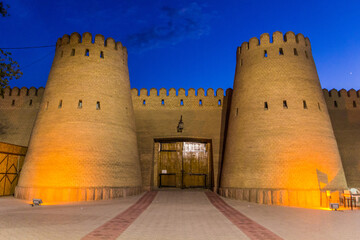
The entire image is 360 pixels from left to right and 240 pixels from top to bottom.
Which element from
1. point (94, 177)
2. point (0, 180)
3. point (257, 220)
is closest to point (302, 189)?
point (257, 220)

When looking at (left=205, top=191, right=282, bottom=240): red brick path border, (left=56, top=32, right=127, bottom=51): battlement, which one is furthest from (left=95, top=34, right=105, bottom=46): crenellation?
(left=205, top=191, right=282, bottom=240): red brick path border

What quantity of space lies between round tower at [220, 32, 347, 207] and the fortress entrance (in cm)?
427

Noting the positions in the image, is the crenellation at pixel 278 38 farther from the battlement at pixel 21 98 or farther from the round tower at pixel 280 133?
the battlement at pixel 21 98

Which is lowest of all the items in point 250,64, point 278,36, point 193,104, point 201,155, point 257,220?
point 257,220

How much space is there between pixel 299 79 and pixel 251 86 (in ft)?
8.66

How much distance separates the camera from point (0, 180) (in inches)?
641

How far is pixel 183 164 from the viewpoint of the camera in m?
20.7

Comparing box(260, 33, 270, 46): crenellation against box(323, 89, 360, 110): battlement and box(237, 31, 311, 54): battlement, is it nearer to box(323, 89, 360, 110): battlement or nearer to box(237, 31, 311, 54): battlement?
box(237, 31, 311, 54): battlement

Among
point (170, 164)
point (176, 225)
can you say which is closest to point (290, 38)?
point (170, 164)

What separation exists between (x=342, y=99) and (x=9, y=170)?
23.1 meters

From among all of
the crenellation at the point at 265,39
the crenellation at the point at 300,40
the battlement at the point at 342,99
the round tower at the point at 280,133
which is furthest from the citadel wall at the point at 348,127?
the crenellation at the point at 265,39

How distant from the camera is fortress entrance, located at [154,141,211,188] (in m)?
20.5

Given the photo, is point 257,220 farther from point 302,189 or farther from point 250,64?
point 250,64

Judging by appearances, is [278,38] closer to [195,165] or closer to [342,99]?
[342,99]
